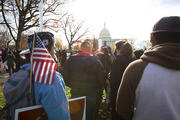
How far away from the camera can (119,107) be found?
5.94 feet

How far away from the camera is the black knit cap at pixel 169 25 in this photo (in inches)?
59.9

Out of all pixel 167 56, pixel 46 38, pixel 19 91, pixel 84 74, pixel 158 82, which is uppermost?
pixel 46 38

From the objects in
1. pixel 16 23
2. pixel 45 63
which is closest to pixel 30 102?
pixel 45 63

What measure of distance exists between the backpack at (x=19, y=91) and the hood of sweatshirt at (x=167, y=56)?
1398 mm

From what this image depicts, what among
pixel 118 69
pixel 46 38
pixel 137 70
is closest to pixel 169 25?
pixel 137 70

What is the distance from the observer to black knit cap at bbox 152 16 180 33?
152 cm

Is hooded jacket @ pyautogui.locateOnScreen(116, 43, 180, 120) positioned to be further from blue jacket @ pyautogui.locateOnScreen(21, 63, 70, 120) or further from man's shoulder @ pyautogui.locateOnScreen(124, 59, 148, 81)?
blue jacket @ pyautogui.locateOnScreen(21, 63, 70, 120)

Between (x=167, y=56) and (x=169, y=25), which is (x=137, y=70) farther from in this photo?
(x=169, y=25)

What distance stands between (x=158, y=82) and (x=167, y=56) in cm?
28

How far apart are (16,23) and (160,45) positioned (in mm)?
16522

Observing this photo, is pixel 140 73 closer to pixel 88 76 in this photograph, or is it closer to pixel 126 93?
pixel 126 93

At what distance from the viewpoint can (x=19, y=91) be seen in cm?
164

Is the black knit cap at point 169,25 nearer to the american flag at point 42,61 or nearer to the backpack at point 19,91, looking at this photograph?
the american flag at point 42,61

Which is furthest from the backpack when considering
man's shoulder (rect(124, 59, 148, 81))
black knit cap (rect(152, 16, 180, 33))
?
black knit cap (rect(152, 16, 180, 33))
